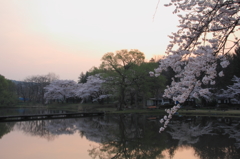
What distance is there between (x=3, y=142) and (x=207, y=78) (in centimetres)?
1279

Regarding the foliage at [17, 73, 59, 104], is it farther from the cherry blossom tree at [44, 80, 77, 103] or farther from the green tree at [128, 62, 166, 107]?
the green tree at [128, 62, 166, 107]

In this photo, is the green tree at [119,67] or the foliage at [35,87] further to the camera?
the foliage at [35,87]

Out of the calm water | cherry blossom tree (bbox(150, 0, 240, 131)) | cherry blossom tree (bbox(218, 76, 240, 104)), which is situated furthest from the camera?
cherry blossom tree (bbox(218, 76, 240, 104))

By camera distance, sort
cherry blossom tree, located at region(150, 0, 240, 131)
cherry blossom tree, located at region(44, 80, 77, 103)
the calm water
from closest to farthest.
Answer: cherry blossom tree, located at region(150, 0, 240, 131), the calm water, cherry blossom tree, located at region(44, 80, 77, 103)

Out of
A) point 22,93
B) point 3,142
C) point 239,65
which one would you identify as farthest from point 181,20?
point 22,93

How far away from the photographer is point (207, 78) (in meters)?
3.74

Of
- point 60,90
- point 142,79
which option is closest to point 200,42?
point 142,79

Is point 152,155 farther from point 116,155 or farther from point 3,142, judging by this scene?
point 3,142

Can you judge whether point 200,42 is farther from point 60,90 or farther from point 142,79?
point 60,90

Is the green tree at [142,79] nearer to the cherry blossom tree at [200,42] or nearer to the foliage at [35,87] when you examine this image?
the cherry blossom tree at [200,42]

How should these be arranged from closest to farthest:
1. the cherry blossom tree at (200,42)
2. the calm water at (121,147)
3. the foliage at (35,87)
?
the cherry blossom tree at (200,42), the calm water at (121,147), the foliage at (35,87)

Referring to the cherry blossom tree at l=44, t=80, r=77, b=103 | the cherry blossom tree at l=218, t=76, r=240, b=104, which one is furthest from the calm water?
the cherry blossom tree at l=44, t=80, r=77, b=103

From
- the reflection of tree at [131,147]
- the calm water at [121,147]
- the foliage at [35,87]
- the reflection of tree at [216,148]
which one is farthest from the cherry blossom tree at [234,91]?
the foliage at [35,87]

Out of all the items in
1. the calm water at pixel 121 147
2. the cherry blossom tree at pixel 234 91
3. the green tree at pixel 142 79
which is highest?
the green tree at pixel 142 79
